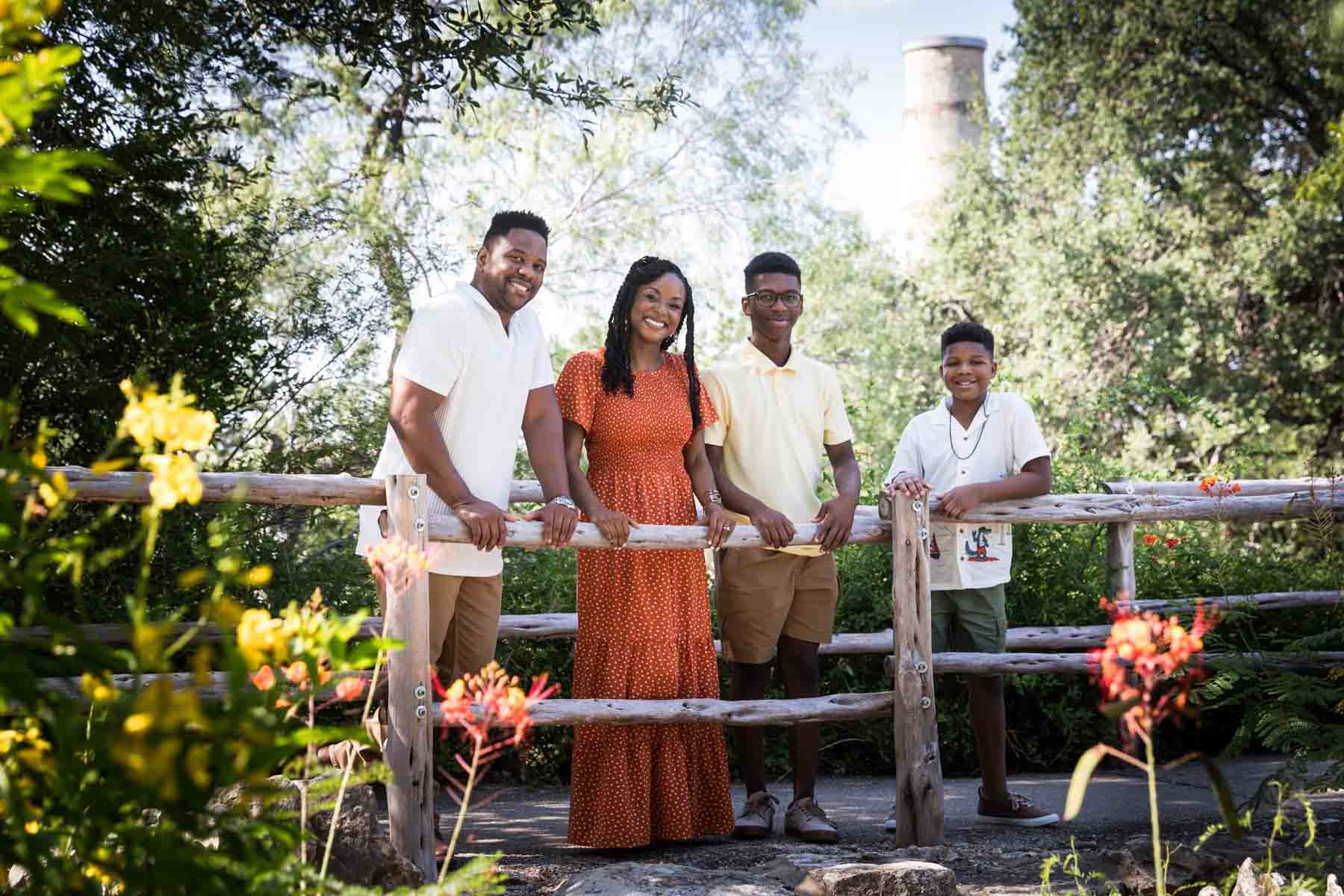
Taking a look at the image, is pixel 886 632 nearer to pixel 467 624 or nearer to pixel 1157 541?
pixel 1157 541

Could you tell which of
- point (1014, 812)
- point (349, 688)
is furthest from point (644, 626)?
point (349, 688)

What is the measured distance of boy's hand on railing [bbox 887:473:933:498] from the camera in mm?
4684

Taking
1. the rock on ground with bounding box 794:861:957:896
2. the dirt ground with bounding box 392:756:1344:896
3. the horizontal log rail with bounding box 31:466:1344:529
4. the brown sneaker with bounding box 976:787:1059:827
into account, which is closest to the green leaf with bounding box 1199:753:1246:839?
the horizontal log rail with bounding box 31:466:1344:529

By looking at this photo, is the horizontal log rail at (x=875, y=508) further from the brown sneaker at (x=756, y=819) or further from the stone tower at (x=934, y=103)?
the stone tower at (x=934, y=103)

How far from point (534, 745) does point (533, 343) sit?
9.64 feet

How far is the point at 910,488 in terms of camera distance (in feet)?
15.4

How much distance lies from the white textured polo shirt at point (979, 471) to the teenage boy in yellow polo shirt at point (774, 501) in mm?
453

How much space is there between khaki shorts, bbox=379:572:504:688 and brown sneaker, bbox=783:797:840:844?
1.24 m

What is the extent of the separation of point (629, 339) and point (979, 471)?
1492 mm

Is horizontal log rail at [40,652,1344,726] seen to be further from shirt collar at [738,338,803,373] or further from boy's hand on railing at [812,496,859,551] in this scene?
shirt collar at [738,338,803,373]

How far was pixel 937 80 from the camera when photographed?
24547mm

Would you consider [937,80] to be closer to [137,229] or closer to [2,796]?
[137,229]

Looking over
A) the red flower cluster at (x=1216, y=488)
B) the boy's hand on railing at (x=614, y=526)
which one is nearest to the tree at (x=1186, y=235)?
the red flower cluster at (x=1216, y=488)

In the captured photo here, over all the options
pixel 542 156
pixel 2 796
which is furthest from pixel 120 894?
pixel 542 156
